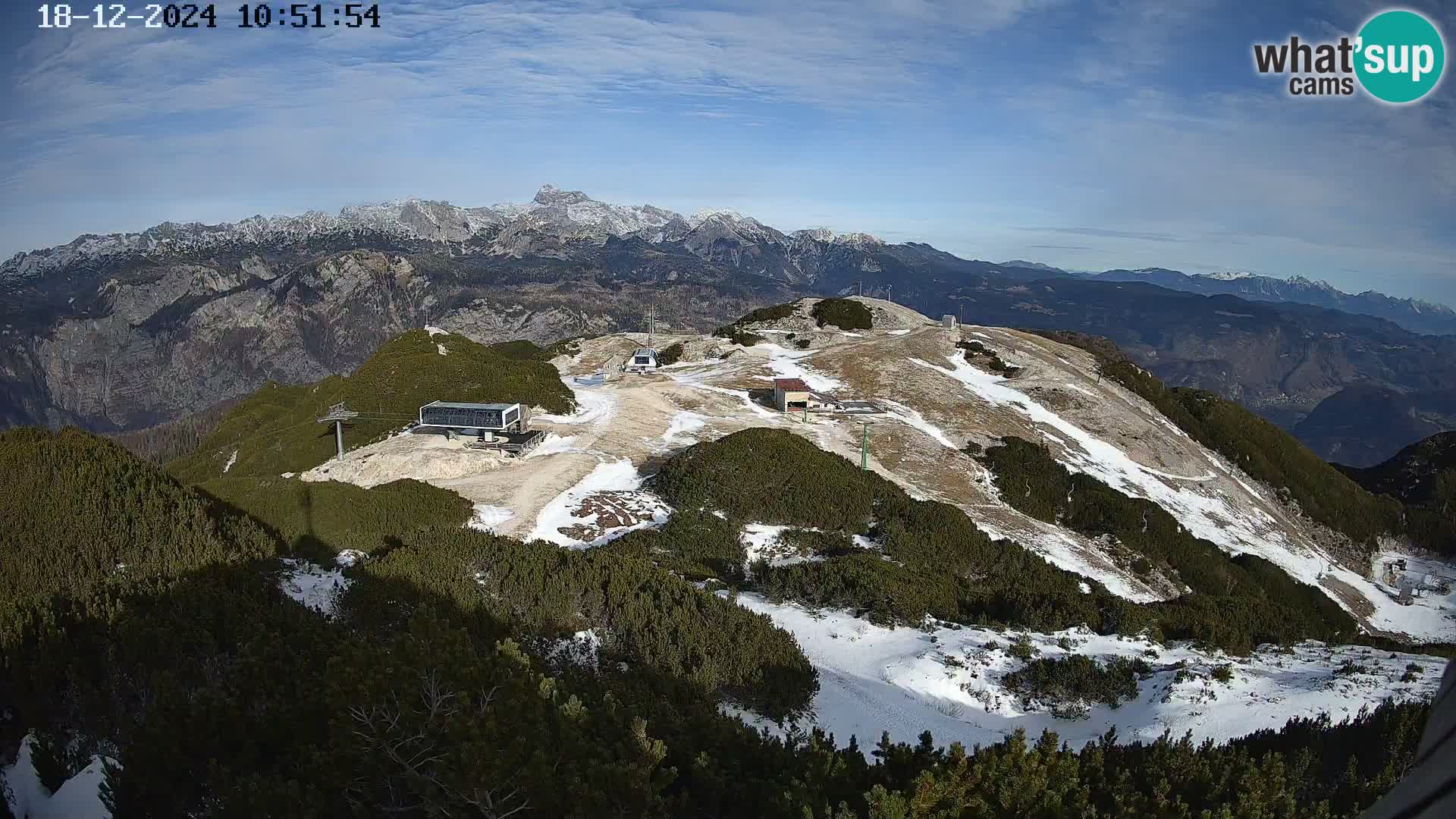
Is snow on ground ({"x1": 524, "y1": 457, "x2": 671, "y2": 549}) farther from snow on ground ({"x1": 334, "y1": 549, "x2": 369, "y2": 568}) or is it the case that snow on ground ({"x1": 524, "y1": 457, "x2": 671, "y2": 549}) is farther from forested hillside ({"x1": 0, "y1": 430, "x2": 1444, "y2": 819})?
forested hillside ({"x1": 0, "y1": 430, "x2": 1444, "y2": 819})

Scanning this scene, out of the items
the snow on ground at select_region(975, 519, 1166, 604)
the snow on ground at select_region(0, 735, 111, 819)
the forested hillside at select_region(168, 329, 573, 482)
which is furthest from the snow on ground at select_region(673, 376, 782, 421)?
the snow on ground at select_region(0, 735, 111, 819)

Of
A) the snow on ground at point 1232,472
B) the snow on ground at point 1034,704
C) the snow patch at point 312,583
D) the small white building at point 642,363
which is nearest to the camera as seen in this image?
the snow on ground at point 1034,704

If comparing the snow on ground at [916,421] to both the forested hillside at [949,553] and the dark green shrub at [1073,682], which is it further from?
the dark green shrub at [1073,682]

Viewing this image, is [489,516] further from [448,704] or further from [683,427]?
[448,704]

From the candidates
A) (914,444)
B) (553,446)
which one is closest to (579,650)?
(553,446)

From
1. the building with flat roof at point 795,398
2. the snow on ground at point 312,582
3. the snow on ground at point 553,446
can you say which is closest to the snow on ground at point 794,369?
the building with flat roof at point 795,398

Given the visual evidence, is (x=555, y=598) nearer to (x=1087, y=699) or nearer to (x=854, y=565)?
(x=854, y=565)
